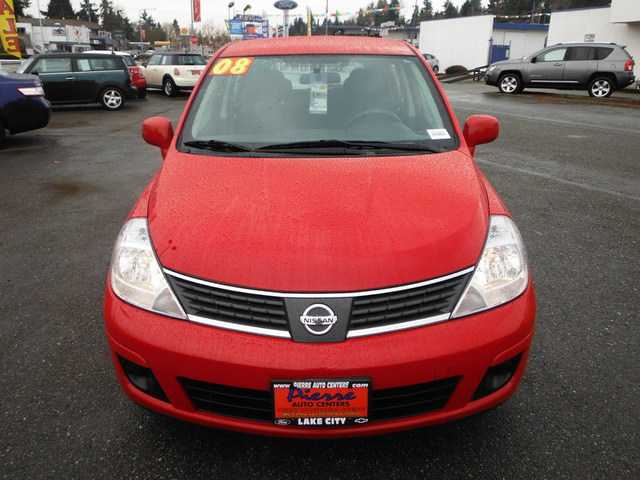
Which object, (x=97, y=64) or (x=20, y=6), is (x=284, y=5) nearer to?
(x=97, y=64)

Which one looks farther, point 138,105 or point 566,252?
point 138,105

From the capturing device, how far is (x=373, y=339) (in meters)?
1.62

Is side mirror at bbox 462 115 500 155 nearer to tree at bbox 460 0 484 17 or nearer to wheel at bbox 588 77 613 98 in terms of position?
wheel at bbox 588 77 613 98

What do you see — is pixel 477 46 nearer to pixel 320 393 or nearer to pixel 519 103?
pixel 519 103

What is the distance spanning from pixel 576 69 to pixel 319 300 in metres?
18.5

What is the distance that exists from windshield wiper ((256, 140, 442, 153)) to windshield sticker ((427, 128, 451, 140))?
138 mm

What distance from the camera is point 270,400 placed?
1.62 meters

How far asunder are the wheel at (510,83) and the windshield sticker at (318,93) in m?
17.3

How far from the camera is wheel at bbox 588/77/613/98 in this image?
1680 cm

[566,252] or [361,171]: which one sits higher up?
[361,171]

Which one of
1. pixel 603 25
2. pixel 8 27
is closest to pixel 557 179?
pixel 8 27

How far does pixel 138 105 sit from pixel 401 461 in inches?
608

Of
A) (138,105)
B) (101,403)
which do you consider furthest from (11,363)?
(138,105)

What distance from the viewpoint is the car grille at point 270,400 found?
1.65 meters
